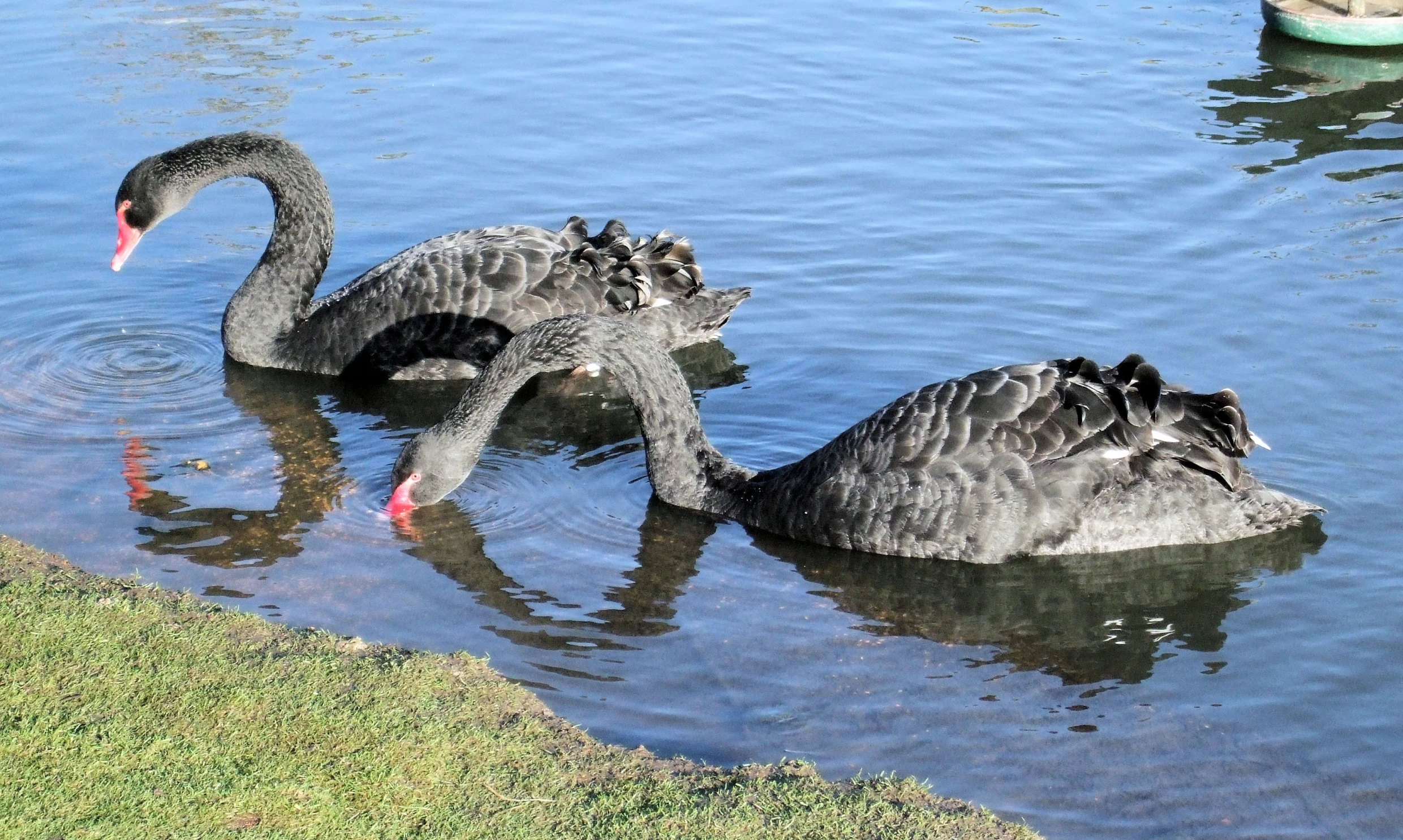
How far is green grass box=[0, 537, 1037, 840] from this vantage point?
16.1 ft

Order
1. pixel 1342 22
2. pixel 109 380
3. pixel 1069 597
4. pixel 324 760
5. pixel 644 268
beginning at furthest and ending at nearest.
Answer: pixel 1342 22 → pixel 644 268 → pixel 109 380 → pixel 1069 597 → pixel 324 760

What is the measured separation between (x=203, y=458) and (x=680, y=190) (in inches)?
209

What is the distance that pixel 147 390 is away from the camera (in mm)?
9531

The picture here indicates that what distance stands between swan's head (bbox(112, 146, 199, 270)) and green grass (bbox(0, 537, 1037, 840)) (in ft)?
15.6

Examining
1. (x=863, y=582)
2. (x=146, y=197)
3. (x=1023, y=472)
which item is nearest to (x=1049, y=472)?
(x=1023, y=472)

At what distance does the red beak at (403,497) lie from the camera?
776 centimetres

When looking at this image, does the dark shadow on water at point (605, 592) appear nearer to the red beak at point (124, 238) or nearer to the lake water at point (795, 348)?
the lake water at point (795, 348)

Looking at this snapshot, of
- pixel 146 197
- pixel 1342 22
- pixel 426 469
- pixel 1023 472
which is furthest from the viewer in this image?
pixel 1342 22

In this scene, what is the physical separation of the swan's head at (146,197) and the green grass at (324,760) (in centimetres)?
477

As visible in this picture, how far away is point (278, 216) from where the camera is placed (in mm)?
10617

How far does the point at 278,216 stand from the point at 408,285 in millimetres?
1322

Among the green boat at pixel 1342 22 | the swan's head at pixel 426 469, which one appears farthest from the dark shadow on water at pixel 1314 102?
the swan's head at pixel 426 469

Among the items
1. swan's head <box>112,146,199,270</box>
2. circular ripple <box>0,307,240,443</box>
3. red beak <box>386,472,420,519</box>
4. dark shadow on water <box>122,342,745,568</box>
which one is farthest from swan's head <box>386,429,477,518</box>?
swan's head <box>112,146,199,270</box>

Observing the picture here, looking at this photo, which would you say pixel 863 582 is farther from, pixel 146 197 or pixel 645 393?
pixel 146 197
